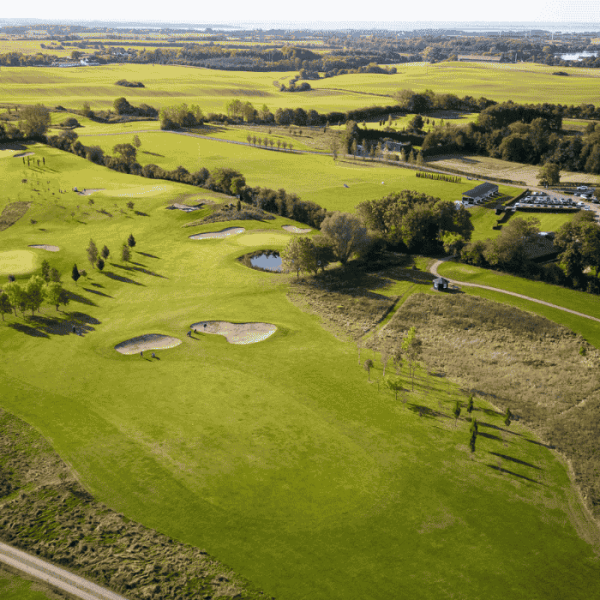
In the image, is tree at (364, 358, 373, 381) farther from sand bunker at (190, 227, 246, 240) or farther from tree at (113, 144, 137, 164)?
tree at (113, 144, 137, 164)

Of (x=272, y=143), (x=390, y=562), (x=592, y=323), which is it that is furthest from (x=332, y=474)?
(x=272, y=143)

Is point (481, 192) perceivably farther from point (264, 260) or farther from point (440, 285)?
point (264, 260)

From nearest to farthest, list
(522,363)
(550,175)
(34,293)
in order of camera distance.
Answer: (522,363) → (34,293) → (550,175)

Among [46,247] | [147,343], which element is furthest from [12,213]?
[147,343]

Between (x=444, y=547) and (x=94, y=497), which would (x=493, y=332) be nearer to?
(x=444, y=547)

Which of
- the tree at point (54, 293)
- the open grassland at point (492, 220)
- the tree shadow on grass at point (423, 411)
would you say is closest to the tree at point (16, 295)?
the tree at point (54, 293)

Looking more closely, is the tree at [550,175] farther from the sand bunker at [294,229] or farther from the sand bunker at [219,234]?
the sand bunker at [219,234]
